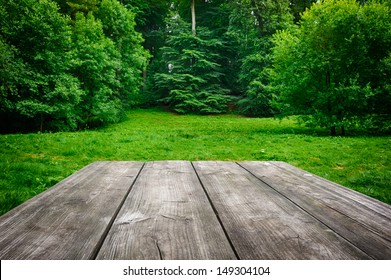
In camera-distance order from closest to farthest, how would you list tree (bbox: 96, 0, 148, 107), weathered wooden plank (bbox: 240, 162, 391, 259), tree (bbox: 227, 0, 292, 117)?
1. weathered wooden plank (bbox: 240, 162, 391, 259)
2. tree (bbox: 96, 0, 148, 107)
3. tree (bbox: 227, 0, 292, 117)

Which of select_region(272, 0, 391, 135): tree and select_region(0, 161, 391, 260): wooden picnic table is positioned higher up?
select_region(272, 0, 391, 135): tree

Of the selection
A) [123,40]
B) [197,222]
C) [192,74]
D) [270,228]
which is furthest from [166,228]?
[192,74]

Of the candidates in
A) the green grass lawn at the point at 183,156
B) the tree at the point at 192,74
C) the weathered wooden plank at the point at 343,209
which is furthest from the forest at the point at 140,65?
the weathered wooden plank at the point at 343,209

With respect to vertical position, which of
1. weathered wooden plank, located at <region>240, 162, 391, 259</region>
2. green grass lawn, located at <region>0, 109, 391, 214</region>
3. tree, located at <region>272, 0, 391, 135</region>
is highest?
tree, located at <region>272, 0, 391, 135</region>

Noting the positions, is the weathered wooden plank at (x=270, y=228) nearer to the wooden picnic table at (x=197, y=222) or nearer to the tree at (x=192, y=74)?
the wooden picnic table at (x=197, y=222)

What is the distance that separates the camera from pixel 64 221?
1153 millimetres

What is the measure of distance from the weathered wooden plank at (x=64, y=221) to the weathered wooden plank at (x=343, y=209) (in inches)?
35.7

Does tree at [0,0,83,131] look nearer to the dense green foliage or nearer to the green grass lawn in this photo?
the dense green foliage

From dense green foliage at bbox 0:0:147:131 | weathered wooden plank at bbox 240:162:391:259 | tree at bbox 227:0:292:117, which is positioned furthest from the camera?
tree at bbox 227:0:292:117

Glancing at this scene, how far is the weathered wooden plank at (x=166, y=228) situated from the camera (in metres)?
0.90

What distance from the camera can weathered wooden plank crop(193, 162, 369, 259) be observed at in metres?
0.92

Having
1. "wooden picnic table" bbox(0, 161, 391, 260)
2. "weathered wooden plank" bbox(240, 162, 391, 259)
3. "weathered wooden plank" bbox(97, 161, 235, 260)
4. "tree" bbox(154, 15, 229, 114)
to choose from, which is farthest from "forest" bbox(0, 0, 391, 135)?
"weathered wooden plank" bbox(97, 161, 235, 260)

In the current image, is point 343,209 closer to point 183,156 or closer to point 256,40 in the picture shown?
point 183,156

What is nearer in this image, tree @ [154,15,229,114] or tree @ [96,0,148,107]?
tree @ [96,0,148,107]
